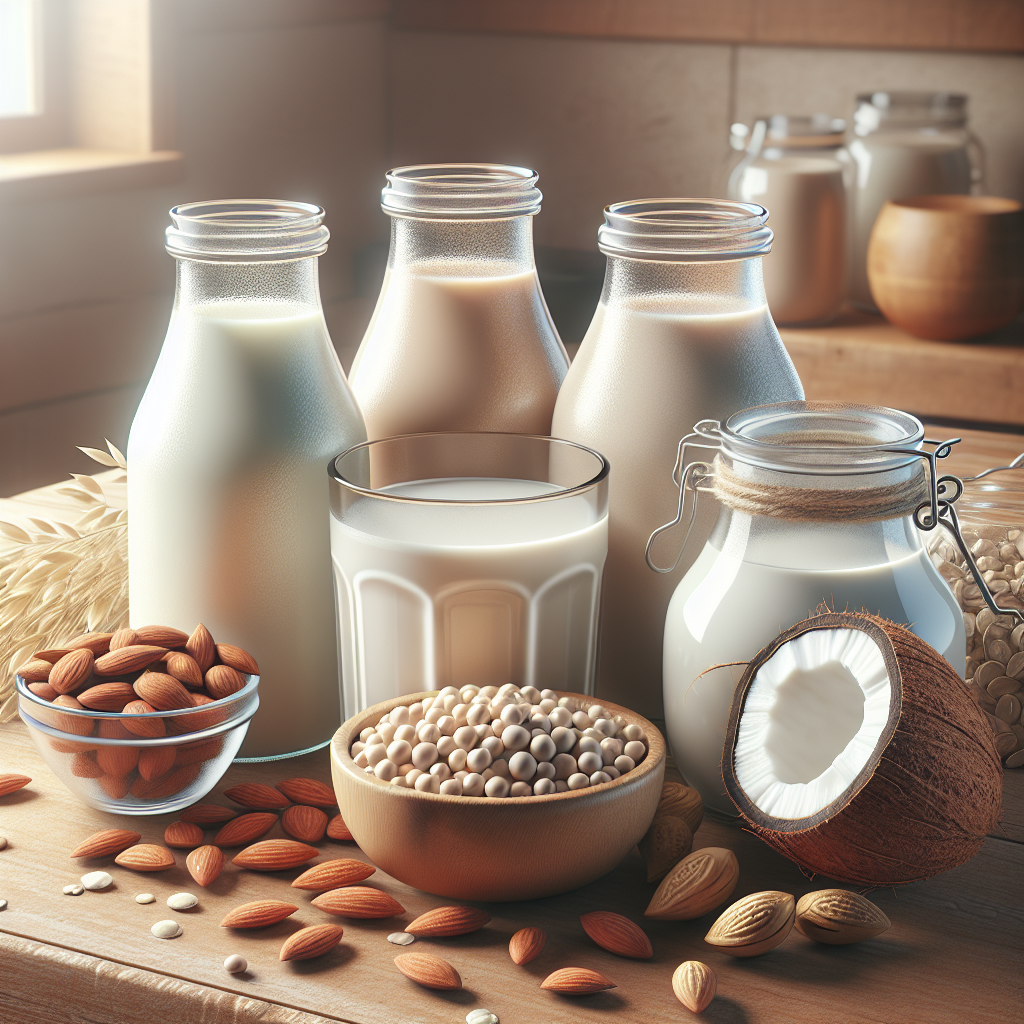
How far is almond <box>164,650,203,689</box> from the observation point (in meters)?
0.62

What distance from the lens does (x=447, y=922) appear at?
531mm

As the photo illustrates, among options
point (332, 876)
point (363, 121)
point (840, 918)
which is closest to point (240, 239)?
point (332, 876)

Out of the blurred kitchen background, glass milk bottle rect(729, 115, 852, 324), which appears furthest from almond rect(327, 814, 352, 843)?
glass milk bottle rect(729, 115, 852, 324)

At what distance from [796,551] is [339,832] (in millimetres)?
254

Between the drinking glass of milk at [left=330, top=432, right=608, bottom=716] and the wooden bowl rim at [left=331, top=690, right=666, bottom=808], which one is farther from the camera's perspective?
the drinking glass of milk at [left=330, top=432, right=608, bottom=716]

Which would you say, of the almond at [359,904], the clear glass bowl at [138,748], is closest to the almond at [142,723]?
the clear glass bowl at [138,748]

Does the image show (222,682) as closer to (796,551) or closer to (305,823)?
(305,823)

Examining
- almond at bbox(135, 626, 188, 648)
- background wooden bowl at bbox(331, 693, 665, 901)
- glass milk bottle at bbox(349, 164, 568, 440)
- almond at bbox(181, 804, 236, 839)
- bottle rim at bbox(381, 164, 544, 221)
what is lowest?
almond at bbox(181, 804, 236, 839)

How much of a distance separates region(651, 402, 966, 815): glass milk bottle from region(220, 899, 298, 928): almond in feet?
0.71

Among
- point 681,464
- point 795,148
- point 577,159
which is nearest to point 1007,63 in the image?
point 795,148

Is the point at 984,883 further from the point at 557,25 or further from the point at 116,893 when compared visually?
the point at 557,25

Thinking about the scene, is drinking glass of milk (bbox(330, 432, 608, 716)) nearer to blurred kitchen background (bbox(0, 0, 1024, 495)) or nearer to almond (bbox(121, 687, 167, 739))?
almond (bbox(121, 687, 167, 739))

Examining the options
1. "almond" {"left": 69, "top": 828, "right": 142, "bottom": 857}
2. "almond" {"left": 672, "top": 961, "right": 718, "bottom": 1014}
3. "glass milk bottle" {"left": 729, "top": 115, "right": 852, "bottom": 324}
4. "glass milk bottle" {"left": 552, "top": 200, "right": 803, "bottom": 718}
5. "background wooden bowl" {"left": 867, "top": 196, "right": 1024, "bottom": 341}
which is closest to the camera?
"almond" {"left": 672, "top": 961, "right": 718, "bottom": 1014}

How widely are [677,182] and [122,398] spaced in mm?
1107
